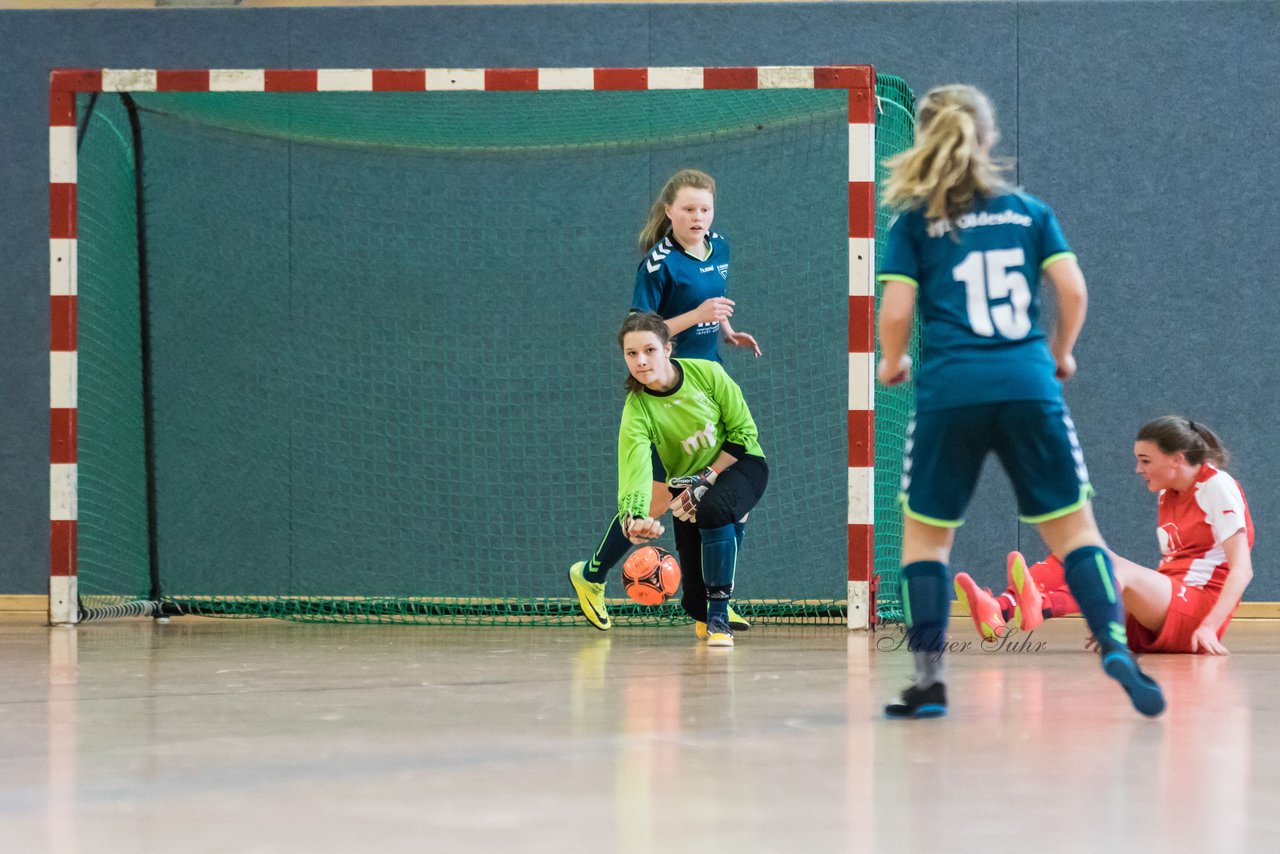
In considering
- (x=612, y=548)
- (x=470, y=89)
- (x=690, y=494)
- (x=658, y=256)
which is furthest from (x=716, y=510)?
(x=470, y=89)

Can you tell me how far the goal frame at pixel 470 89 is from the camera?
5410mm

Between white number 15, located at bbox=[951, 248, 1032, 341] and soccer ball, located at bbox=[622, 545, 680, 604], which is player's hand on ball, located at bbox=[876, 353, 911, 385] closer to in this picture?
white number 15, located at bbox=[951, 248, 1032, 341]

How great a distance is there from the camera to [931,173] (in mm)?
3174

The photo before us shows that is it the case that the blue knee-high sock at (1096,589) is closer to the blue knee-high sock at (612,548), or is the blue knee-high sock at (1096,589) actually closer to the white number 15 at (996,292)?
the white number 15 at (996,292)

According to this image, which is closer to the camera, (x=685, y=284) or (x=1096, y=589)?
(x=1096, y=589)

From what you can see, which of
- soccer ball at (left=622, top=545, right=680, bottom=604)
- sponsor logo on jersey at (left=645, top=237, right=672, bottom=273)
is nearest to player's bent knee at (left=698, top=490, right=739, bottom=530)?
soccer ball at (left=622, top=545, right=680, bottom=604)

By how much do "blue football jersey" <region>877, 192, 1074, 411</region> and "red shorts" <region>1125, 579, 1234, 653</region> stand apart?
1.78 metres

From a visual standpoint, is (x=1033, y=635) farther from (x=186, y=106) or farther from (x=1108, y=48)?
(x=186, y=106)

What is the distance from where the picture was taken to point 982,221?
10.4ft

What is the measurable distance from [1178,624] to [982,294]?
2038 millimetres

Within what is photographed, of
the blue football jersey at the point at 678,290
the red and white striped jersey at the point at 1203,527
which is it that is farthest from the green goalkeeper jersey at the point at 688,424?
the red and white striped jersey at the point at 1203,527

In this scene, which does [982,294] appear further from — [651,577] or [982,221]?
[651,577]

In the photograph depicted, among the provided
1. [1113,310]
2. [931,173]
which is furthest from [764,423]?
[931,173]

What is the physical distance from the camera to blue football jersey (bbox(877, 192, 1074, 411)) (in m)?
3.11
